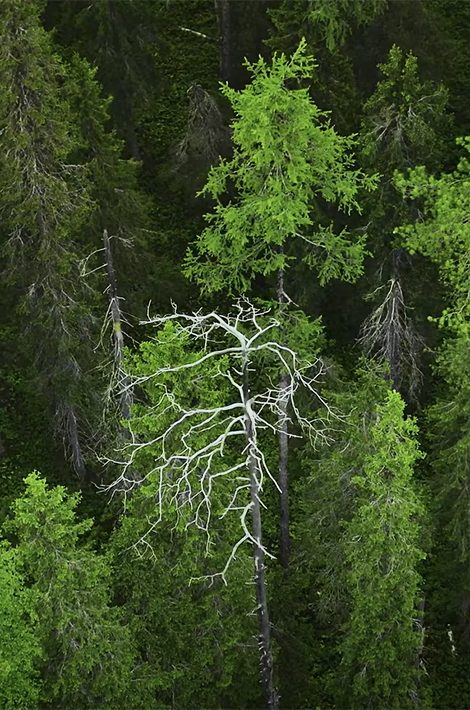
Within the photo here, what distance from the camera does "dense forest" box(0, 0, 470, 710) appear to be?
49.4ft

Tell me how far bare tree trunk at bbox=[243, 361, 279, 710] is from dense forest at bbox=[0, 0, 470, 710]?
0.21 feet

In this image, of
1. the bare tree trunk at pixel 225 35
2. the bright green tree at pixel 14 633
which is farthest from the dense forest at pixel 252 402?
the bare tree trunk at pixel 225 35

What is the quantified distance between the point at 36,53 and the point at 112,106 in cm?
1149

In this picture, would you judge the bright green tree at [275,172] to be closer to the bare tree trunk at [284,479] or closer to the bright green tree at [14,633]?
the bare tree trunk at [284,479]

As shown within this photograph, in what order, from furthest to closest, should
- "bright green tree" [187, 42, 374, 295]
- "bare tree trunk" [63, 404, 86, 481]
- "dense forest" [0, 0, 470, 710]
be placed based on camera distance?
"bare tree trunk" [63, 404, 86, 481] < "bright green tree" [187, 42, 374, 295] < "dense forest" [0, 0, 470, 710]

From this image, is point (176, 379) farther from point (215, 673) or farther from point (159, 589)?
point (215, 673)

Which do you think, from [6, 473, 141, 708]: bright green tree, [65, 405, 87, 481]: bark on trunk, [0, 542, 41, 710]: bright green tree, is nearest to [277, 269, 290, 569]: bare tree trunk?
[6, 473, 141, 708]: bright green tree

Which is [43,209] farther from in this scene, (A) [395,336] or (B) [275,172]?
(A) [395,336]

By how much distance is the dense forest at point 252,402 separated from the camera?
49.4 feet

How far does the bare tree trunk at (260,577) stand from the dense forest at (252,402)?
6 centimetres

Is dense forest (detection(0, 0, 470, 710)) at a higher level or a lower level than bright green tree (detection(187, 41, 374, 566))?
lower

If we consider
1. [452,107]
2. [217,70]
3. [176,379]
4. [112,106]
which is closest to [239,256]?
[176,379]

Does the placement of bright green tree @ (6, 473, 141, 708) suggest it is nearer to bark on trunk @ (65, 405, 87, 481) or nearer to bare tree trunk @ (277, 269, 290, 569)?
bare tree trunk @ (277, 269, 290, 569)

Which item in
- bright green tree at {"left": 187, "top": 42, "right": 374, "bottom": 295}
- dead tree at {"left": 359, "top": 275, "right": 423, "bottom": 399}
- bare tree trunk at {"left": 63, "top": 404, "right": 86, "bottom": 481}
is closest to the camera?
bright green tree at {"left": 187, "top": 42, "right": 374, "bottom": 295}
